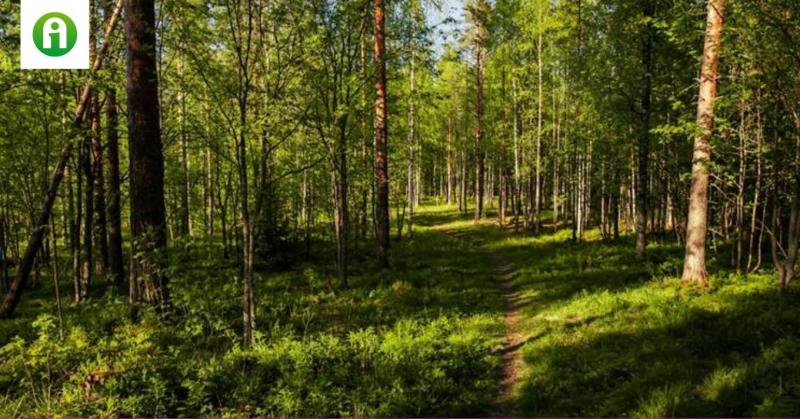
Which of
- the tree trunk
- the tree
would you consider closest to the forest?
the tree trunk

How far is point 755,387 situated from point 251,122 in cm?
774

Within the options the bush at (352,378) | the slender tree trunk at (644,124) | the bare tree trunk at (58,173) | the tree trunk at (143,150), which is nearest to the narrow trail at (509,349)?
the bush at (352,378)

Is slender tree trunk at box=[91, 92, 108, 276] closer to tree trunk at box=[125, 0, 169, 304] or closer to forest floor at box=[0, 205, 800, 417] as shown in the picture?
forest floor at box=[0, 205, 800, 417]

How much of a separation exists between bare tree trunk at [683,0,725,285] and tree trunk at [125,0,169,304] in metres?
11.4

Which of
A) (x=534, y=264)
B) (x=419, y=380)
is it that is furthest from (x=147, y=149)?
(x=534, y=264)

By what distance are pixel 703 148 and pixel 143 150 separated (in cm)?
1189

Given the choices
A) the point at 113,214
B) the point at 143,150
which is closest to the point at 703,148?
the point at 143,150

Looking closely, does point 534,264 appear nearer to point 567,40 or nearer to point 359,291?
point 359,291

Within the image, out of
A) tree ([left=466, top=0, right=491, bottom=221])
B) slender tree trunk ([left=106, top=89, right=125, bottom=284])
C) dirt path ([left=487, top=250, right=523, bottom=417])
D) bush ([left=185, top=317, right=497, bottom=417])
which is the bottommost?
dirt path ([left=487, top=250, right=523, bottom=417])

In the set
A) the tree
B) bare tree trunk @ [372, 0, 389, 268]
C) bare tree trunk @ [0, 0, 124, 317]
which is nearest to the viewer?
bare tree trunk @ [0, 0, 124, 317]

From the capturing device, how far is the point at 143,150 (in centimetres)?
893

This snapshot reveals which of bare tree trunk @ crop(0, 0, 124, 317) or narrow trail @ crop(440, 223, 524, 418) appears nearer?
narrow trail @ crop(440, 223, 524, 418)

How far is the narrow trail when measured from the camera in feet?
21.6

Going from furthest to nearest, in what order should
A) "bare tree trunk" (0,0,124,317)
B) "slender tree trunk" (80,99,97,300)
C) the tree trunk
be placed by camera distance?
"slender tree trunk" (80,99,97,300)
"bare tree trunk" (0,0,124,317)
the tree trunk
